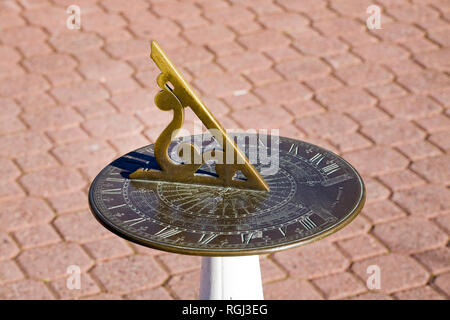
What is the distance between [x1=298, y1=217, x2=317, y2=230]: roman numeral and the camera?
2.96 meters

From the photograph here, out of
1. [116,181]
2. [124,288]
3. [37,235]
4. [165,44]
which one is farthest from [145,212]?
[165,44]

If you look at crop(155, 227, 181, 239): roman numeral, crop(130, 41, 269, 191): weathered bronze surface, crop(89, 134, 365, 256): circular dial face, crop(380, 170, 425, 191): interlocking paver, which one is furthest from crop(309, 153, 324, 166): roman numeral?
crop(380, 170, 425, 191): interlocking paver

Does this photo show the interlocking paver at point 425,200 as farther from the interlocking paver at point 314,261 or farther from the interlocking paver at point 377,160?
the interlocking paver at point 314,261

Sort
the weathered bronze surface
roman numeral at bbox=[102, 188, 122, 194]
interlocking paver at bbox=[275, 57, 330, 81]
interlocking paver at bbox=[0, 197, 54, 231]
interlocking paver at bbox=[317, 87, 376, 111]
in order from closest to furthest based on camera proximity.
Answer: the weathered bronze surface
roman numeral at bbox=[102, 188, 122, 194]
interlocking paver at bbox=[0, 197, 54, 231]
interlocking paver at bbox=[317, 87, 376, 111]
interlocking paver at bbox=[275, 57, 330, 81]

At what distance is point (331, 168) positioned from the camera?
3371mm

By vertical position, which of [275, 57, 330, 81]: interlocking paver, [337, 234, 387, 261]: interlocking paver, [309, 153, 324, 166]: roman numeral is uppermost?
[275, 57, 330, 81]: interlocking paver

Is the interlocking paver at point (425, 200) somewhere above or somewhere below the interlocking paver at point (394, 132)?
below

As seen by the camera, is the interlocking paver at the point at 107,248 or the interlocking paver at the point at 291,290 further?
the interlocking paver at the point at 107,248

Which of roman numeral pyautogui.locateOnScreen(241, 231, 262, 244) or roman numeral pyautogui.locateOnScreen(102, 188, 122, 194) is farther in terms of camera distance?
roman numeral pyautogui.locateOnScreen(102, 188, 122, 194)

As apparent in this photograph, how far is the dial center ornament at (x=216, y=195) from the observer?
2.91 metres

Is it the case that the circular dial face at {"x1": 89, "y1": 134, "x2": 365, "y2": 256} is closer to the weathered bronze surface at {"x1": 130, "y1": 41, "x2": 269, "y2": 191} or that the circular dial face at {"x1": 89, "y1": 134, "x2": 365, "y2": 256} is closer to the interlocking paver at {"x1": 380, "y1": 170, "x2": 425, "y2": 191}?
the weathered bronze surface at {"x1": 130, "y1": 41, "x2": 269, "y2": 191}

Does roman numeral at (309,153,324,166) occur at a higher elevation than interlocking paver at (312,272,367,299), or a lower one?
higher

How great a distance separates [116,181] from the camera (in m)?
3.29

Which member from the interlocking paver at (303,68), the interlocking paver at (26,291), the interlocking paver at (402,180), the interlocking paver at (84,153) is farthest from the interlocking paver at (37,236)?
the interlocking paver at (303,68)
